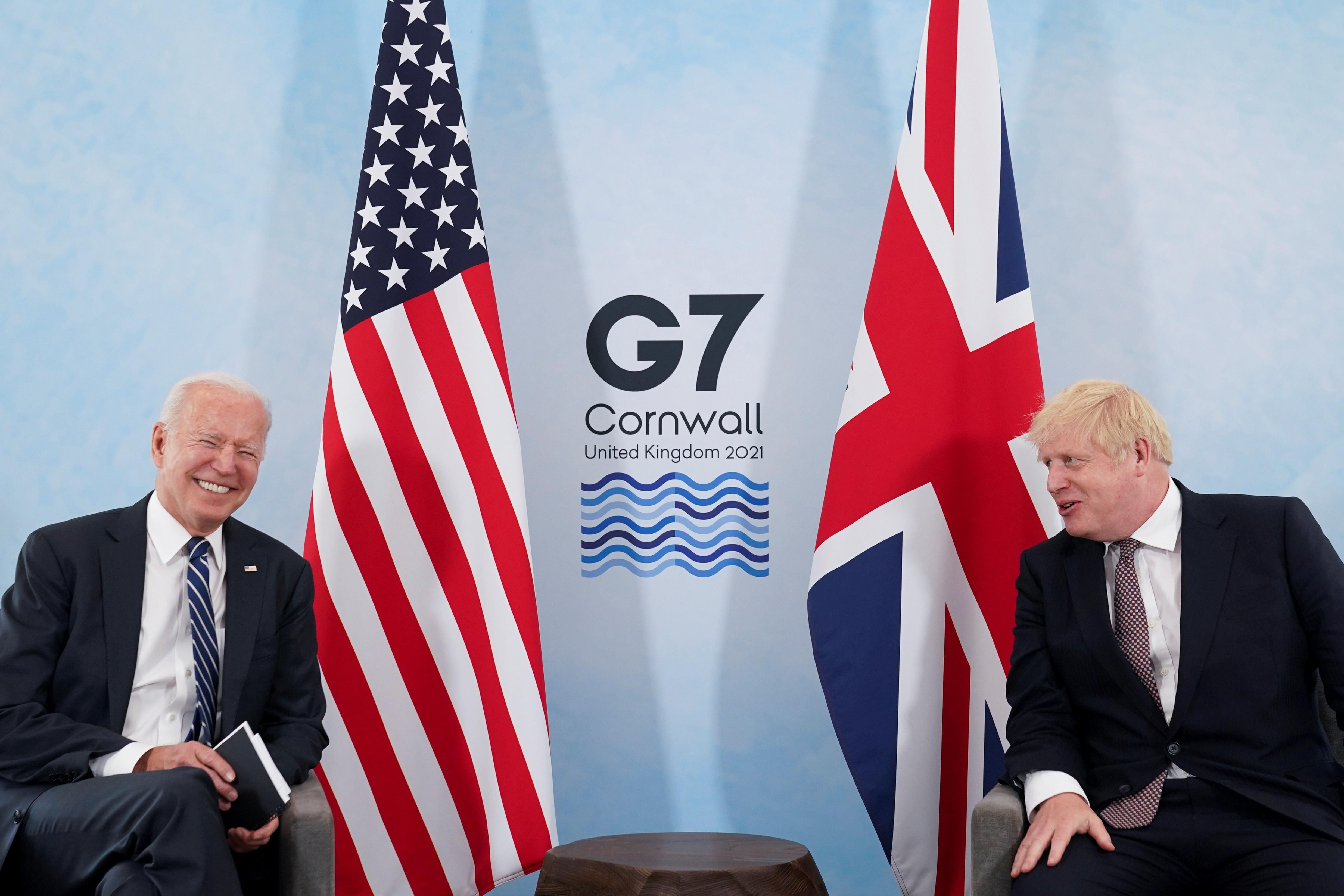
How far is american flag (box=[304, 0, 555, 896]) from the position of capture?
2885 millimetres

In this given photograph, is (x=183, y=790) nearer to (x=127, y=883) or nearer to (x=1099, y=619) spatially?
(x=127, y=883)

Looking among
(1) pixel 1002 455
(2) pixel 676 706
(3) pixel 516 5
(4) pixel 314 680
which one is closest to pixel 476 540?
(4) pixel 314 680

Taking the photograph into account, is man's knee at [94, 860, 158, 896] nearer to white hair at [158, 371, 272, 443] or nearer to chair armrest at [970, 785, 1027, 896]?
white hair at [158, 371, 272, 443]

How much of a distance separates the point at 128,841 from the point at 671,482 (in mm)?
1774

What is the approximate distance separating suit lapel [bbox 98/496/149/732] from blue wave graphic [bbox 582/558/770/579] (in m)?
1.31

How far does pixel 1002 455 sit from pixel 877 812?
0.96 m

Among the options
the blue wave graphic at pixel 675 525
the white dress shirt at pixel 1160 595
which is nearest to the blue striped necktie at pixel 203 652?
the blue wave graphic at pixel 675 525

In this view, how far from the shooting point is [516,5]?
3408 millimetres

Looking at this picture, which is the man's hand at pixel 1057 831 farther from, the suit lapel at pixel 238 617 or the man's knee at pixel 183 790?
the suit lapel at pixel 238 617

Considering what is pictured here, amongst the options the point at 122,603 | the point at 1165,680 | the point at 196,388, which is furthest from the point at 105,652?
the point at 1165,680

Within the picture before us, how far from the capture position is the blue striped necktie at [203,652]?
2.39 meters

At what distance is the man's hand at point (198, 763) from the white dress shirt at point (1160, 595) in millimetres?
1577

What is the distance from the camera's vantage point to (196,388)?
2.51 meters

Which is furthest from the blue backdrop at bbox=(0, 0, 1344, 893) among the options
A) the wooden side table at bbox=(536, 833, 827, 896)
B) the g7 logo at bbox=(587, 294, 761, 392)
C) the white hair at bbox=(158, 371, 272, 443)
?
the wooden side table at bbox=(536, 833, 827, 896)
